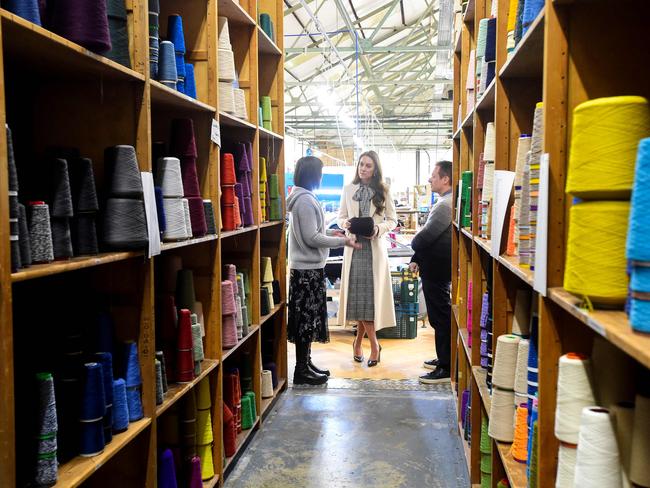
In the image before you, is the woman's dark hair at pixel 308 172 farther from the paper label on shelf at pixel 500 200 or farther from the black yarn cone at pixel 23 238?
the black yarn cone at pixel 23 238

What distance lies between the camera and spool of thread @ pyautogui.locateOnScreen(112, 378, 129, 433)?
2021mm

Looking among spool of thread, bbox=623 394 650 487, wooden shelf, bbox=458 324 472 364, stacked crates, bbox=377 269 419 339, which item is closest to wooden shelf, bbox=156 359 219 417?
wooden shelf, bbox=458 324 472 364

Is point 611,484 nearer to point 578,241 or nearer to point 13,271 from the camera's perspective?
point 578,241

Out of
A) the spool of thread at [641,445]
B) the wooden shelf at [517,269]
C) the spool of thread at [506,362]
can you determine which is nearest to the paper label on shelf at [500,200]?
the wooden shelf at [517,269]

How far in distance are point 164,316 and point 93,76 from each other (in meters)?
1.03

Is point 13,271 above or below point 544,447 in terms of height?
above

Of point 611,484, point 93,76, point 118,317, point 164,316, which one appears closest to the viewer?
point 611,484

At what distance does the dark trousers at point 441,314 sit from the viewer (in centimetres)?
511

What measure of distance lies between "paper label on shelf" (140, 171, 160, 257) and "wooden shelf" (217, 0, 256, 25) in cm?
154

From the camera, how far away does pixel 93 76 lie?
6.66 feet

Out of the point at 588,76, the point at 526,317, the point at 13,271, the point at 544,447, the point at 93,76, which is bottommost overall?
the point at 544,447

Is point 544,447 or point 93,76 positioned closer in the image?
point 544,447

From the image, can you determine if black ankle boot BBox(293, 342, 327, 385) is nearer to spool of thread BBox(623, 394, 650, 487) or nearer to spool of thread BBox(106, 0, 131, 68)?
spool of thread BBox(106, 0, 131, 68)

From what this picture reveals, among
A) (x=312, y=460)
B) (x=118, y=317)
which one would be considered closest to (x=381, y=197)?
(x=312, y=460)
